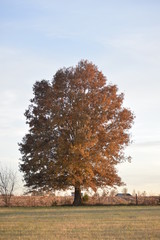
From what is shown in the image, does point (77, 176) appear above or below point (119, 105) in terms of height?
below

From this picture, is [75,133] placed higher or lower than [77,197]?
higher

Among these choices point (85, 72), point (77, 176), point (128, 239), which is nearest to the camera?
point (128, 239)

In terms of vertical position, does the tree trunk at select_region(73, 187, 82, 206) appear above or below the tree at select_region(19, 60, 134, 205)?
below

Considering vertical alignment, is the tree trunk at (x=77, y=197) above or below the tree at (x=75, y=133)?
below

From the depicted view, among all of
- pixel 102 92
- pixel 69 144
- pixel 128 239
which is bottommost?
pixel 128 239

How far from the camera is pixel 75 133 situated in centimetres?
3797

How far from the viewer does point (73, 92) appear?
3812 cm

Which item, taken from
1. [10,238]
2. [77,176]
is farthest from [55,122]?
[10,238]

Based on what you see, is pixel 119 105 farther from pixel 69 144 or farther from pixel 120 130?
pixel 69 144

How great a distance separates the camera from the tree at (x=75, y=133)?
3678 cm

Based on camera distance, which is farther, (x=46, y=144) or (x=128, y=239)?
(x=46, y=144)

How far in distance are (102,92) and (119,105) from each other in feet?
6.30

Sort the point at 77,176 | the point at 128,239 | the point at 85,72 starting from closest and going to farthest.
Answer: the point at 128,239 < the point at 77,176 < the point at 85,72

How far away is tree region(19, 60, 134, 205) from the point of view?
1448 inches
